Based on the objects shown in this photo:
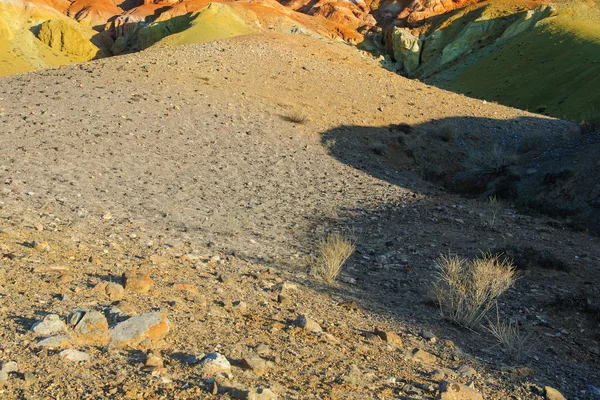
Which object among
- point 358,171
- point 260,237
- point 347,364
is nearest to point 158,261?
point 260,237

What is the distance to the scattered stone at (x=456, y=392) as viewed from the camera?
3777mm

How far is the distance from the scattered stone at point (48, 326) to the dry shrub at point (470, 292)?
Result: 11.8 feet

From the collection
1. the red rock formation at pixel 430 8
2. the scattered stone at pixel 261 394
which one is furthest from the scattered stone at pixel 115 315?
the red rock formation at pixel 430 8

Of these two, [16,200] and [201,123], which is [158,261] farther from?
[201,123]

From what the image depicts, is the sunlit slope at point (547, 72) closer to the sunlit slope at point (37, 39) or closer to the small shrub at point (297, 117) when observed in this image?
the small shrub at point (297, 117)

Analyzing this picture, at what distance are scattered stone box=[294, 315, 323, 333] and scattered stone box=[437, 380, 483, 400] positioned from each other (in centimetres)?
120

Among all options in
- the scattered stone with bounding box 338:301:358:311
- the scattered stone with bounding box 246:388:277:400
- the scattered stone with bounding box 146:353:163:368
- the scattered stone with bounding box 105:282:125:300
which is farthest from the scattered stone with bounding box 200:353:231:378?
the scattered stone with bounding box 338:301:358:311

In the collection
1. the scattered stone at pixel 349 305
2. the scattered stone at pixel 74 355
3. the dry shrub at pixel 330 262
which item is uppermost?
the scattered stone at pixel 74 355

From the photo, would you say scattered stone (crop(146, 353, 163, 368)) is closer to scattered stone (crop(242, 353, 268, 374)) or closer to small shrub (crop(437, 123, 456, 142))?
scattered stone (crop(242, 353, 268, 374))

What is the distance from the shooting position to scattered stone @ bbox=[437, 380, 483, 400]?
3.78 metres

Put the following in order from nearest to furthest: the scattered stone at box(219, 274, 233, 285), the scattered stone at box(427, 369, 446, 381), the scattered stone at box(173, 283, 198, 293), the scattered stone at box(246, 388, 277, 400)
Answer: the scattered stone at box(246, 388, 277, 400)
the scattered stone at box(427, 369, 446, 381)
the scattered stone at box(173, 283, 198, 293)
the scattered stone at box(219, 274, 233, 285)

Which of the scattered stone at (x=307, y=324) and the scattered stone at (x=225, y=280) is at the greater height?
the scattered stone at (x=307, y=324)

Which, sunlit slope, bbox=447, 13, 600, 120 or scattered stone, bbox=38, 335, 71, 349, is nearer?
scattered stone, bbox=38, 335, 71, 349

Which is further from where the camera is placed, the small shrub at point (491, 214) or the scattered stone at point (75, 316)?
the small shrub at point (491, 214)
